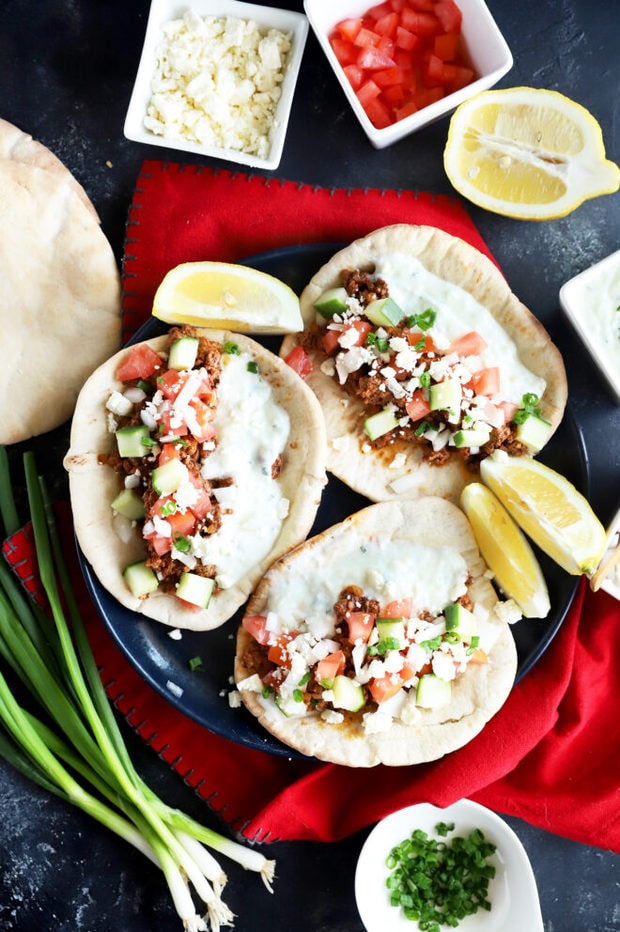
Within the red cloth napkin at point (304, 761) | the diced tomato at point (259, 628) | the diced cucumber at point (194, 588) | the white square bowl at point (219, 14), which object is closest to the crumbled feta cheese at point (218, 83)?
the white square bowl at point (219, 14)

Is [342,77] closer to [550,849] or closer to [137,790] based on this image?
[137,790]

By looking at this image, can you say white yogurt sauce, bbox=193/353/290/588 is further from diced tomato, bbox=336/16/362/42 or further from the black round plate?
diced tomato, bbox=336/16/362/42

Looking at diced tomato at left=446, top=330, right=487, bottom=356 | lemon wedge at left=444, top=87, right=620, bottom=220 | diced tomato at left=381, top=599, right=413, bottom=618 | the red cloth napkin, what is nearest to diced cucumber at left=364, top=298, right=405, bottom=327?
diced tomato at left=446, top=330, right=487, bottom=356

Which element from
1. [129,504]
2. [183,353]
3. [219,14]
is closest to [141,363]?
[183,353]

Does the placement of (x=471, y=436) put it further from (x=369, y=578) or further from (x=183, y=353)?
(x=183, y=353)

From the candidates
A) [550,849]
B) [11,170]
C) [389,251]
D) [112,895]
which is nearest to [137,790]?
[112,895]

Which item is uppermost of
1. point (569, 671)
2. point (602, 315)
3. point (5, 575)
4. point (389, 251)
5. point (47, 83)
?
point (47, 83)

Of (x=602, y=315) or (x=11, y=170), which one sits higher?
(x=11, y=170)
